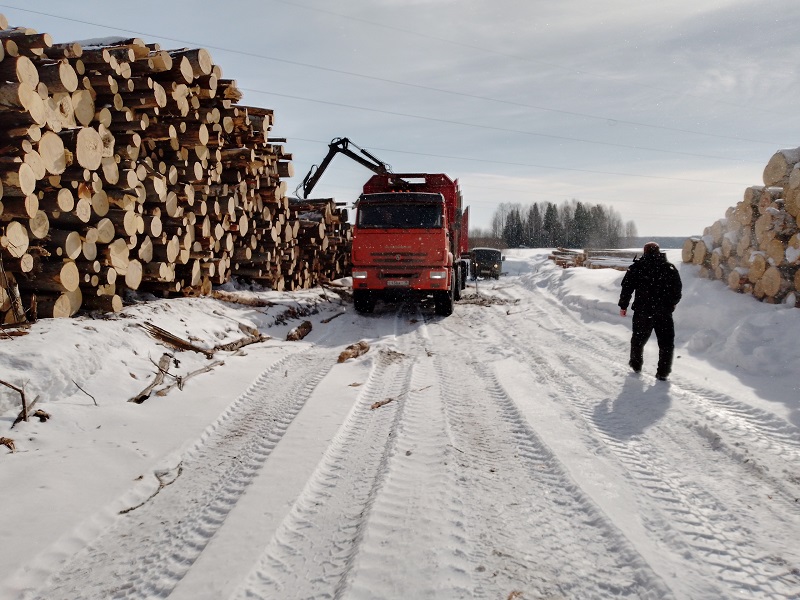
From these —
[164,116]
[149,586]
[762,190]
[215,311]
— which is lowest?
[149,586]

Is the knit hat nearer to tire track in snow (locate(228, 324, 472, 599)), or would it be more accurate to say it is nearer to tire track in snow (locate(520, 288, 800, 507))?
tire track in snow (locate(520, 288, 800, 507))

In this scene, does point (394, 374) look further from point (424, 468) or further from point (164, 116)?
point (164, 116)

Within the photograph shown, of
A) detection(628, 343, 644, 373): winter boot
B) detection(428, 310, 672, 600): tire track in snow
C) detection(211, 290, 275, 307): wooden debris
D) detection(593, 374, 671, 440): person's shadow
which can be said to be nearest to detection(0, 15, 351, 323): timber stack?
detection(211, 290, 275, 307): wooden debris

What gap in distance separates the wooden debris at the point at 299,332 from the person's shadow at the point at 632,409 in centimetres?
505

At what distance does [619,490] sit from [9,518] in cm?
371

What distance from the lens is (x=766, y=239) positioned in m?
8.23

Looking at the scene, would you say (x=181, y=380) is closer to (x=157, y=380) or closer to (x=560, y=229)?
(x=157, y=380)

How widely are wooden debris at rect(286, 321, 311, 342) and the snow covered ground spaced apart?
1284mm

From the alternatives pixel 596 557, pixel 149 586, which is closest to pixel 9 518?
pixel 149 586

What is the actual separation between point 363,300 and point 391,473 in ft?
26.4

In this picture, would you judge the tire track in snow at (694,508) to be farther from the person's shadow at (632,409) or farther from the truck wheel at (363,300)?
the truck wheel at (363,300)

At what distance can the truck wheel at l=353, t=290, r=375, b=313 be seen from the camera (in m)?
11.3

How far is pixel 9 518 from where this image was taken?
9.11 feet

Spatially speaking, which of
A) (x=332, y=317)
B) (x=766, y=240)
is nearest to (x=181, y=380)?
(x=332, y=317)
